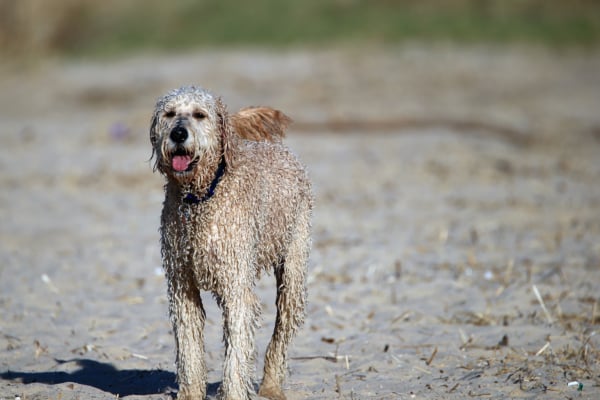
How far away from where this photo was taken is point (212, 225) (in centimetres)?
Result: 629

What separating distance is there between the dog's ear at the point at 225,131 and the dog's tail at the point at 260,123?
598 mm

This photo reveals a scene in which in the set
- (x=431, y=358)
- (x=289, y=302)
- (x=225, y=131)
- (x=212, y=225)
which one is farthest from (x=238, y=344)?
(x=431, y=358)

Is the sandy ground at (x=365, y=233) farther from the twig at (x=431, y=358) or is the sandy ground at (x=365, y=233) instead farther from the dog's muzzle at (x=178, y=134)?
the dog's muzzle at (x=178, y=134)

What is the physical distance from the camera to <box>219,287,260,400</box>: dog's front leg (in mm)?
6254

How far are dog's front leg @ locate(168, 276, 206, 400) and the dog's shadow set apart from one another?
48cm

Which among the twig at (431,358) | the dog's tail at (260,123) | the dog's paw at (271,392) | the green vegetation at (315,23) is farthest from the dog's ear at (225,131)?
the green vegetation at (315,23)

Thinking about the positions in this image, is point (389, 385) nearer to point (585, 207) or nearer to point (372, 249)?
point (372, 249)

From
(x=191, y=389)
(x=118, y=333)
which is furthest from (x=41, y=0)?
(x=191, y=389)

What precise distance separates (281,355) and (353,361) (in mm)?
923

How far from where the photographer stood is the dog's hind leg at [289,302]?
7020mm

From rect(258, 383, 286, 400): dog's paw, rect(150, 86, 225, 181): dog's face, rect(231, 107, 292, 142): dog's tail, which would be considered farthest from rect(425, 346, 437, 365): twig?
rect(150, 86, 225, 181): dog's face

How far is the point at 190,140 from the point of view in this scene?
595 centimetres

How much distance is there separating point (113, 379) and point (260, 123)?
7.14 ft

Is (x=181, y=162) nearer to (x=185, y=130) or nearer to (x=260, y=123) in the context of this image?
(x=185, y=130)
